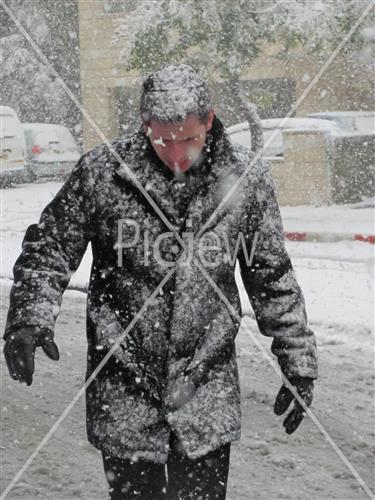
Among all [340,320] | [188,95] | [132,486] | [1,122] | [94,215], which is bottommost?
[1,122]

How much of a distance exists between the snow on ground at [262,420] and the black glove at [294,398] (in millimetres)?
1513

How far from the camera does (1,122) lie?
2134 centimetres

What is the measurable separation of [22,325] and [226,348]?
0.61 metres

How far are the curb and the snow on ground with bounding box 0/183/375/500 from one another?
3.50 meters

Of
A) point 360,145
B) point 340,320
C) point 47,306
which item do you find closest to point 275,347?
point 47,306

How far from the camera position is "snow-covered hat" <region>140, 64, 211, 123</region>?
2680 millimetres

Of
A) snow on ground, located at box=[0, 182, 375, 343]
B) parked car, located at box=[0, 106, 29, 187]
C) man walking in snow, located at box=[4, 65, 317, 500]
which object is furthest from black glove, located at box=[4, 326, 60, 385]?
parked car, located at box=[0, 106, 29, 187]

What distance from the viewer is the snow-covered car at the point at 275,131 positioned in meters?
17.5

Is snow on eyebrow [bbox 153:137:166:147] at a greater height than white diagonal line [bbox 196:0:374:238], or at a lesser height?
greater

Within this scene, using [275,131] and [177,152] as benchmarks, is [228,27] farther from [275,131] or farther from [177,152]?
[177,152]

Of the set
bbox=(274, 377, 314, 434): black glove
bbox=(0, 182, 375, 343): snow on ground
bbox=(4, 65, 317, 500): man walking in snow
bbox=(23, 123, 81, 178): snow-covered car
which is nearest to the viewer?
bbox=(4, 65, 317, 500): man walking in snow

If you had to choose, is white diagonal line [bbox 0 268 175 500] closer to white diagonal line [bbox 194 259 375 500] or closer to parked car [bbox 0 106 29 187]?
white diagonal line [bbox 194 259 375 500]

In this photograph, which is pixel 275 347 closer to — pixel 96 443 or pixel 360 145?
pixel 96 443

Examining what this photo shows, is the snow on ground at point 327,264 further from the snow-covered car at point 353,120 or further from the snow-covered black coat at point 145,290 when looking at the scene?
the snow-covered black coat at point 145,290
